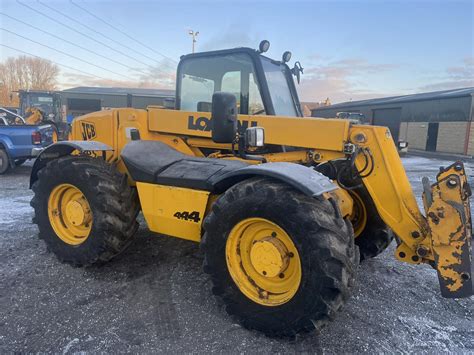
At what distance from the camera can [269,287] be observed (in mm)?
2818

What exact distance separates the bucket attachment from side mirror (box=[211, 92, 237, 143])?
5.41ft

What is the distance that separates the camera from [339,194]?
11.0 ft

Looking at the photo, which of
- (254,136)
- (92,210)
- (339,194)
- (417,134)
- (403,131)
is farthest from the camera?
(403,131)

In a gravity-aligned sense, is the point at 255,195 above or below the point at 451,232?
above

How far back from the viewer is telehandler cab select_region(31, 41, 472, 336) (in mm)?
2596

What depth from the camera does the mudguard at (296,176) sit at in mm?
2553

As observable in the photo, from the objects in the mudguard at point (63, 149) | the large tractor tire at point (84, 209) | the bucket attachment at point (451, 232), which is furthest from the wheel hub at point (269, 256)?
the mudguard at point (63, 149)

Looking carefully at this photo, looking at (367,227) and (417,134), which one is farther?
(417,134)

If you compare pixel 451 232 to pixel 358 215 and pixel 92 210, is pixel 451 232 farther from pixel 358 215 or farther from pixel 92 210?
pixel 92 210

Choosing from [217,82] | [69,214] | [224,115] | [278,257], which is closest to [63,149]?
[69,214]

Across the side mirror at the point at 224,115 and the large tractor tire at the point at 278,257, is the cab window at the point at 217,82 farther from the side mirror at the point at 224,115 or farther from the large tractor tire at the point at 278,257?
the large tractor tire at the point at 278,257

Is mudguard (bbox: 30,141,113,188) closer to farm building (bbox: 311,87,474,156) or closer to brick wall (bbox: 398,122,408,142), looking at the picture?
farm building (bbox: 311,87,474,156)

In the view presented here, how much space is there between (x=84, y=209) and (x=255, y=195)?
2.12m

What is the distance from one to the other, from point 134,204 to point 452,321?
10.5 feet
